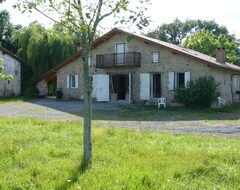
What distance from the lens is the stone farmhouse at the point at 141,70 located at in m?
20.9

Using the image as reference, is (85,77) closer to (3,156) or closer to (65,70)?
(3,156)

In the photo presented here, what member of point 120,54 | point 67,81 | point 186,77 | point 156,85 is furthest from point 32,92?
point 186,77

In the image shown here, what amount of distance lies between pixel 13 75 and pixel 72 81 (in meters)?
7.91

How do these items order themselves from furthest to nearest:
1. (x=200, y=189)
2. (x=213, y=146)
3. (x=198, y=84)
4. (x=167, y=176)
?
(x=198, y=84) → (x=213, y=146) → (x=167, y=176) → (x=200, y=189)

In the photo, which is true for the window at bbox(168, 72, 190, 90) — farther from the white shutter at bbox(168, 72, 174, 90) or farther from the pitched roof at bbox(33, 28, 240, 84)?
the pitched roof at bbox(33, 28, 240, 84)

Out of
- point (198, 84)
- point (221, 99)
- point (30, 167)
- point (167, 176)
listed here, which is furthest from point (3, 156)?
point (221, 99)

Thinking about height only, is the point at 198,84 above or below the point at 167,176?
above

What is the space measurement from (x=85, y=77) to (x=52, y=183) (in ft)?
5.93

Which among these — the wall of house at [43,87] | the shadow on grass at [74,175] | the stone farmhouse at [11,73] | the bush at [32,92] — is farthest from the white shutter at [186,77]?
the stone farmhouse at [11,73]

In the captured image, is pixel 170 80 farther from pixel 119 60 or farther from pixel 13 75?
pixel 13 75

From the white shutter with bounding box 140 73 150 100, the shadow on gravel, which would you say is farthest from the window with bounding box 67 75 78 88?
the shadow on gravel

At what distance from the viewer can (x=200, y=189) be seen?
433 cm

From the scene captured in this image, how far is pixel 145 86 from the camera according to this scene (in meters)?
22.6

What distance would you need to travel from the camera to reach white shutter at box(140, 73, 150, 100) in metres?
22.5
